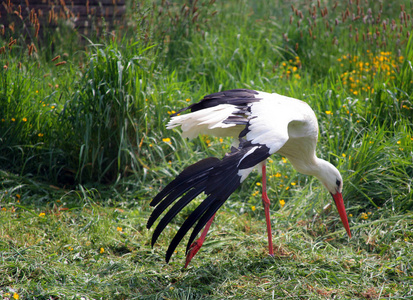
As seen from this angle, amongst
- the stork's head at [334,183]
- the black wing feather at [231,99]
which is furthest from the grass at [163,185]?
the black wing feather at [231,99]

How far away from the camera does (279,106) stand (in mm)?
3098

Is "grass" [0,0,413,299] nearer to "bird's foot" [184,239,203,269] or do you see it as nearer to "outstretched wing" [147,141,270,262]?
"bird's foot" [184,239,203,269]

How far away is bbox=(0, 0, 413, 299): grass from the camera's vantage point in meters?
2.91

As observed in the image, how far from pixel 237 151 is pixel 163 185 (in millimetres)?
1659

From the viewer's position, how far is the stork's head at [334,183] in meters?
3.42

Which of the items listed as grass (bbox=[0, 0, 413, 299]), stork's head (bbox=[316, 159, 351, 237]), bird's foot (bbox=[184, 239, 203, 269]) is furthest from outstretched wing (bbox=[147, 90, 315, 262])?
grass (bbox=[0, 0, 413, 299])

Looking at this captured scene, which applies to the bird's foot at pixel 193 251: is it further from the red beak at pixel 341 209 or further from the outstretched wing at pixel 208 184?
the red beak at pixel 341 209

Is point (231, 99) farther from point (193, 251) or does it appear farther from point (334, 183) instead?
point (193, 251)

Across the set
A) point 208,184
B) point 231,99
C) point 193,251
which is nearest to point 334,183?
point 231,99

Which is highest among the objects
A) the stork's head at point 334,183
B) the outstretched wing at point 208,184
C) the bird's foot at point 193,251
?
the outstretched wing at point 208,184

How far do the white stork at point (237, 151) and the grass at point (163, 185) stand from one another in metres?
0.26

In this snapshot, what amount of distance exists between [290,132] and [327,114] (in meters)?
1.26

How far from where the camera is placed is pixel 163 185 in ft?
13.5

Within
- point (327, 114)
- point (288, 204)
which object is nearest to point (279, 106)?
point (288, 204)
